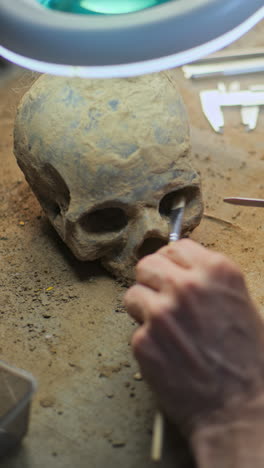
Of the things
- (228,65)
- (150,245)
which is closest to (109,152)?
(150,245)

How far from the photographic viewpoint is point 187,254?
136 centimetres

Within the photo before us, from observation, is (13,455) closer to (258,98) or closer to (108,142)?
(108,142)

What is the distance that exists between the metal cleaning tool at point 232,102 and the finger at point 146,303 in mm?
1572

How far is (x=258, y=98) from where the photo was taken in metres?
2.89

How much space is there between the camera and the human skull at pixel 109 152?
1743mm

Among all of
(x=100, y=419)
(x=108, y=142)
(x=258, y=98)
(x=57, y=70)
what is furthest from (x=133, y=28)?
(x=258, y=98)

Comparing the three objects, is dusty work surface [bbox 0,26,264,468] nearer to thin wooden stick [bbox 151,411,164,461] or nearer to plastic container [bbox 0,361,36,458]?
plastic container [bbox 0,361,36,458]

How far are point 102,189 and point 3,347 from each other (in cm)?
57

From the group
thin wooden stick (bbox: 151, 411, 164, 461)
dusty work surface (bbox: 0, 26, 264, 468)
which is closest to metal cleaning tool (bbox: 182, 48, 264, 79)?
dusty work surface (bbox: 0, 26, 264, 468)

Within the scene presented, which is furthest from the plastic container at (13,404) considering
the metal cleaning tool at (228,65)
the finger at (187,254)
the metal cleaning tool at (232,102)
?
the metal cleaning tool at (228,65)

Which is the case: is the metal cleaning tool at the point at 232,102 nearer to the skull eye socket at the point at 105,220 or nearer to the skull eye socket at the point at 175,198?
the skull eye socket at the point at 175,198

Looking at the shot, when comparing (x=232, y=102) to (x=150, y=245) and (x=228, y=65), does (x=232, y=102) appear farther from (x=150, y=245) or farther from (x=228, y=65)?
(x=150, y=245)

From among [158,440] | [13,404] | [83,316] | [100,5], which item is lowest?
[83,316]

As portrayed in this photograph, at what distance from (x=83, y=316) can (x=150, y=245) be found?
12.9 inches
